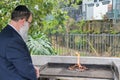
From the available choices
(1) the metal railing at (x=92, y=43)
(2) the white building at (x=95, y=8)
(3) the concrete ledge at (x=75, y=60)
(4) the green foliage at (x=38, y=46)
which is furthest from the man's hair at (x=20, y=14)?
(2) the white building at (x=95, y=8)

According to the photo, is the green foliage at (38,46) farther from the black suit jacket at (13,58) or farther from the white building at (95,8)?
the white building at (95,8)

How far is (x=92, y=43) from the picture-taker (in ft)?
30.2

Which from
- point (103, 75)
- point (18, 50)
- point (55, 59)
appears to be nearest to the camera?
point (18, 50)

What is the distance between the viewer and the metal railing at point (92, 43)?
8.98m

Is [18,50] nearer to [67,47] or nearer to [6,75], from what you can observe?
[6,75]

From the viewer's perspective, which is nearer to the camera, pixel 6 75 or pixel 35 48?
pixel 6 75

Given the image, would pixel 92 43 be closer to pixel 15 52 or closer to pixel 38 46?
pixel 38 46

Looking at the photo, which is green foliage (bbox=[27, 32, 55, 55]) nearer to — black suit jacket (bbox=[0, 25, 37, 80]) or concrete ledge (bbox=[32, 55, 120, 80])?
concrete ledge (bbox=[32, 55, 120, 80])

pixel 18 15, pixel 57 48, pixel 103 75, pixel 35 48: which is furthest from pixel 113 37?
pixel 18 15

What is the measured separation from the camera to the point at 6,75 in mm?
3080

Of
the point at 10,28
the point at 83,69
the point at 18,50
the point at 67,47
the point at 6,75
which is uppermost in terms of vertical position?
the point at 10,28

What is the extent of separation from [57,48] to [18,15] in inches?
216

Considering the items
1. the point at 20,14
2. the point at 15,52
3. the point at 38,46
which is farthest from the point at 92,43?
the point at 15,52

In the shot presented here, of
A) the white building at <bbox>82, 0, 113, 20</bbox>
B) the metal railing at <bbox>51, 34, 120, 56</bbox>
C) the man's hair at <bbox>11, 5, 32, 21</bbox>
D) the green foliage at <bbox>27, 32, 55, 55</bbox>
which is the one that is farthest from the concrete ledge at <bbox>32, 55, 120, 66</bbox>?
the white building at <bbox>82, 0, 113, 20</bbox>
